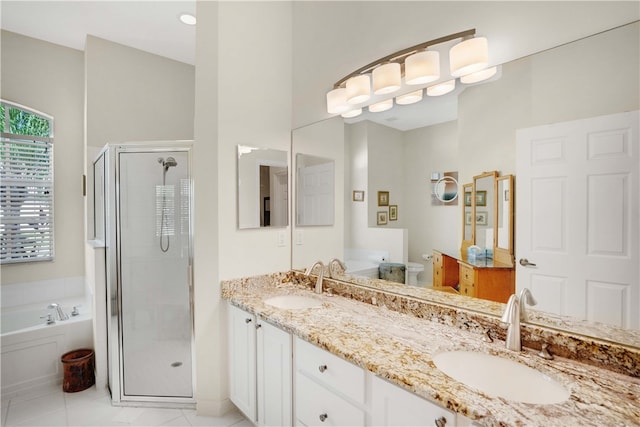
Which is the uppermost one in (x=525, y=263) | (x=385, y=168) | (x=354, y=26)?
(x=354, y=26)

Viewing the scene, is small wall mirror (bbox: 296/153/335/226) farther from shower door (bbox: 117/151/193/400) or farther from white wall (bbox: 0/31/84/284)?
white wall (bbox: 0/31/84/284)

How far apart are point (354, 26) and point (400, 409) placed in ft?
6.67

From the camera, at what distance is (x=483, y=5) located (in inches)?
55.1

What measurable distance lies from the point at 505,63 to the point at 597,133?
460 mm

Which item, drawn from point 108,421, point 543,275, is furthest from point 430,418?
point 108,421

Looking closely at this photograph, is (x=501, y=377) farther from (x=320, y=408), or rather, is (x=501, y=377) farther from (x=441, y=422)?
(x=320, y=408)

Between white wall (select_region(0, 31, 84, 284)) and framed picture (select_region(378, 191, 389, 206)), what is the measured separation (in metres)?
3.17

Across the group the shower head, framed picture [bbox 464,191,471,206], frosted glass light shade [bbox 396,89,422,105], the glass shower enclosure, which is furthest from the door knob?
the shower head

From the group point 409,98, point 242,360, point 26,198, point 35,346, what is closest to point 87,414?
point 35,346

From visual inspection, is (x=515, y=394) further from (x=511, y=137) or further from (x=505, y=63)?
(x=505, y=63)

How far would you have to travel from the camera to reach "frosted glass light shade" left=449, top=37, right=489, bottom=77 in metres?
1.38

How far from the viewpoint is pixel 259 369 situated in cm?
172

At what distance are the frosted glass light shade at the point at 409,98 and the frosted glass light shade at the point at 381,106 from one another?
5 centimetres

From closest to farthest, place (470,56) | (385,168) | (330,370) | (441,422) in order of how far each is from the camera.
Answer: (441,422) < (330,370) < (470,56) < (385,168)
